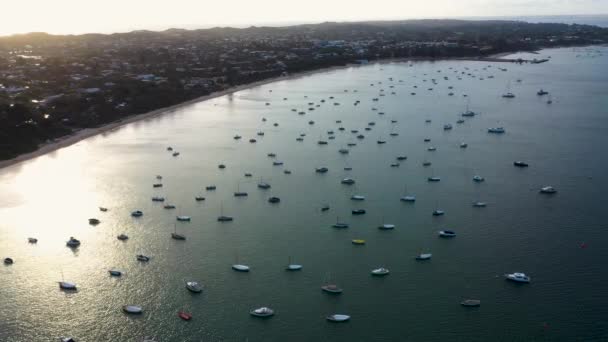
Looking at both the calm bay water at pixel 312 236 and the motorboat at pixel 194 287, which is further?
the motorboat at pixel 194 287

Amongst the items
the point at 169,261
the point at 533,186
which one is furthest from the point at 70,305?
the point at 533,186

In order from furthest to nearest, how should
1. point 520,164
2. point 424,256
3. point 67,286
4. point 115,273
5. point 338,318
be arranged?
1. point 520,164
2. point 424,256
3. point 115,273
4. point 67,286
5. point 338,318

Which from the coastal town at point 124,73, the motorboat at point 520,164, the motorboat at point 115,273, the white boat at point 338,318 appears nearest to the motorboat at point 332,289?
the white boat at point 338,318

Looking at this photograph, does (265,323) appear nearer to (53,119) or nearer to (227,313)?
(227,313)

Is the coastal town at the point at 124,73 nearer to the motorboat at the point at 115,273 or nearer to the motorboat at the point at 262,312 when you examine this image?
the motorboat at the point at 115,273

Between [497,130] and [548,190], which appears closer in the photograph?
[548,190]

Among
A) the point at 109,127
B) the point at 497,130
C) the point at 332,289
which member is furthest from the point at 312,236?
the point at 109,127

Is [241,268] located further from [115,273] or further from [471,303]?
[471,303]
